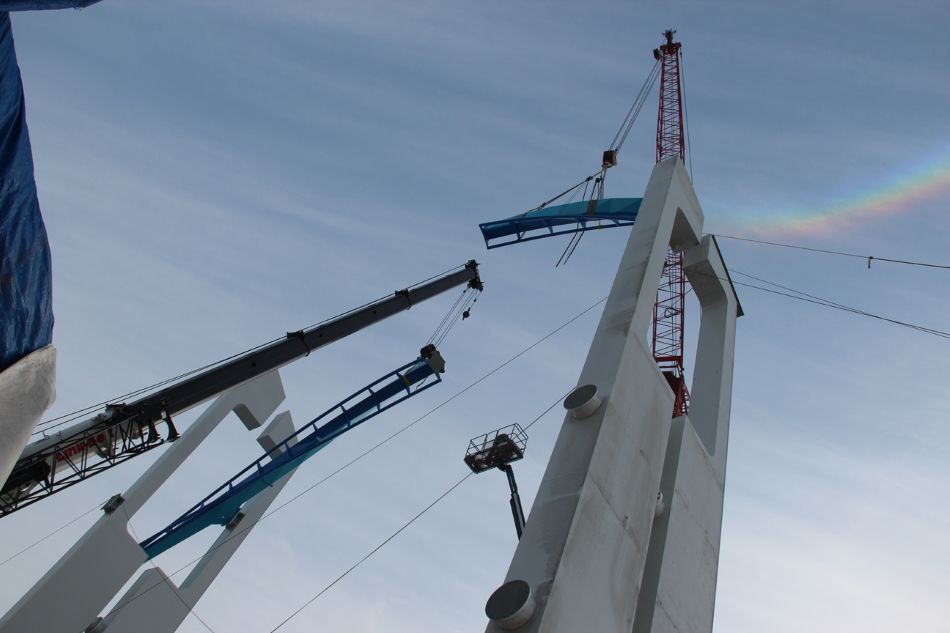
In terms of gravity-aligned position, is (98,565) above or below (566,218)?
below

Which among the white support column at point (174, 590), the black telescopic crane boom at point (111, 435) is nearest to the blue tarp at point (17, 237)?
the black telescopic crane boom at point (111, 435)

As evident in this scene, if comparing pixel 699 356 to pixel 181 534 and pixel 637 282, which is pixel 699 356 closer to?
pixel 637 282

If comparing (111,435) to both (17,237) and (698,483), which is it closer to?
(17,237)

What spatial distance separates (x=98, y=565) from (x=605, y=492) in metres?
19.4

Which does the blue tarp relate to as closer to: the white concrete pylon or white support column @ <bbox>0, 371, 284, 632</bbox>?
the white concrete pylon

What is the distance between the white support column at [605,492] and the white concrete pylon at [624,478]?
0.06ft

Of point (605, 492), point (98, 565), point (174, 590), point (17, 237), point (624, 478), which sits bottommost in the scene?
point (98, 565)

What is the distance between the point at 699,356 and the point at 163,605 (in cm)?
1995

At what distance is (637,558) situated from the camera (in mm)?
11852

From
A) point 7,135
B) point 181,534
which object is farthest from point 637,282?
point 181,534

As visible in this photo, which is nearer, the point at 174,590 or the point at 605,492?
the point at 605,492

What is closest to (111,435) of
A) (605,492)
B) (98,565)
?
(98,565)

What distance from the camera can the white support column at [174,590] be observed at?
80.1 ft

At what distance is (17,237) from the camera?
11898mm
